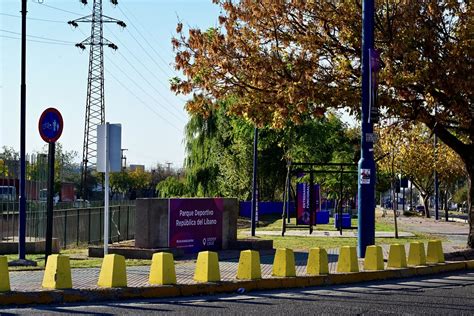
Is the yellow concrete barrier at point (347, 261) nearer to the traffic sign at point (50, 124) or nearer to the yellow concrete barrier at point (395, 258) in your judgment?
the yellow concrete barrier at point (395, 258)

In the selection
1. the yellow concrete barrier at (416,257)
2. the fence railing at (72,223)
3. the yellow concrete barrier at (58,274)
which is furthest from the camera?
the fence railing at (72,223)

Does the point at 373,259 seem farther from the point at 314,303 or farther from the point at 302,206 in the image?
the point at 302,206

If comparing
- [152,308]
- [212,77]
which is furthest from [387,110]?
[152,308]

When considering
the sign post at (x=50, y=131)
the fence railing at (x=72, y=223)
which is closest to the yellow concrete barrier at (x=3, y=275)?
the sign post at (x=50, y=131)

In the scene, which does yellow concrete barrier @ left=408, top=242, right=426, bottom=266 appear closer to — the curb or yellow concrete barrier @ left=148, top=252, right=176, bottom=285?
the curb

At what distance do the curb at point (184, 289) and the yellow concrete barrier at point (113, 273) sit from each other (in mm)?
193

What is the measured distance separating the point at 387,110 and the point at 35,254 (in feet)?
33.8

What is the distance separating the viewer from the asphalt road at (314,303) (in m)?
10.3

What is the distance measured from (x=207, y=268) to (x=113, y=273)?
5.62ft

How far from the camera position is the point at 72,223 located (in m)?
26.3

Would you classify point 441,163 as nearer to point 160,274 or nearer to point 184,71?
point 184,71

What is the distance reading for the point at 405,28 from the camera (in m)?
17.8

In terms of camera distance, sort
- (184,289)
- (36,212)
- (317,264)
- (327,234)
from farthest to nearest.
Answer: (327,234) < (36,212) < (317,264) < (184,289)

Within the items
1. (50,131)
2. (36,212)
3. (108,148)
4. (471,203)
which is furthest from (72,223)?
(471,203)
